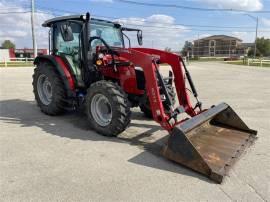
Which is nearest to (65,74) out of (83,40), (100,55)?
(83,40)

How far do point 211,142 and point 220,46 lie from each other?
12543cm

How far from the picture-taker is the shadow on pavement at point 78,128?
4.18m

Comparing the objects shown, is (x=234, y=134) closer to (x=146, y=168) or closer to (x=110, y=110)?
(x=146, y=168)

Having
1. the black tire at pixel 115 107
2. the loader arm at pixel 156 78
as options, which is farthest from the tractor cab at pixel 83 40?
the black tire at pixel 115 107

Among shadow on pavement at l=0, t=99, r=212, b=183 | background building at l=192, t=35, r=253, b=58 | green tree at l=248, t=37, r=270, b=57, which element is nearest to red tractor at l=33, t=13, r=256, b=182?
shadow on pavement at l=0, t=99, r=212, b=183

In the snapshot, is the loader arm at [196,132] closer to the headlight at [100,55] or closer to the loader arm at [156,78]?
the loader arm at [156,78]

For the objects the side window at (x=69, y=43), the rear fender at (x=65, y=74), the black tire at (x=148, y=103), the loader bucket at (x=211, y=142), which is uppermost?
the side window at (x=69, y=43)

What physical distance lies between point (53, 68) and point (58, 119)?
1226mm

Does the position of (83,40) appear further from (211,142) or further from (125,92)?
(211,142)

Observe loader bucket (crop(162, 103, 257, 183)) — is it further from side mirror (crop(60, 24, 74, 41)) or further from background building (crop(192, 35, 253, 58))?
background building (crop(192, 35, 253, 58))

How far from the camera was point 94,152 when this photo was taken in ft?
15.0

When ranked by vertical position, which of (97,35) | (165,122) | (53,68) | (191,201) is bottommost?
(191,201)

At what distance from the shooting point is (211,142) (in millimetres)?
4582

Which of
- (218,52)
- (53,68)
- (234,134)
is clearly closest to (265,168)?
(234,134)
